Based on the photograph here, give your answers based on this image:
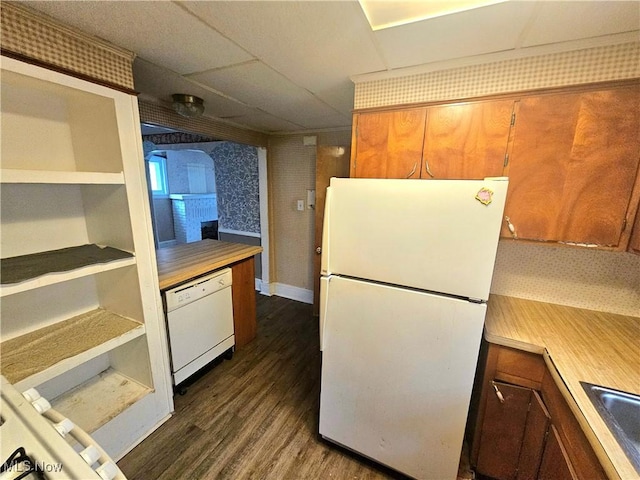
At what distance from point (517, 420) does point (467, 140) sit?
1.34 metres

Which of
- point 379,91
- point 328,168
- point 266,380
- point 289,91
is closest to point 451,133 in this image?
point 379,91

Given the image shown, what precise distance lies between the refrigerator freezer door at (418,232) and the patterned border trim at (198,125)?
1588mm

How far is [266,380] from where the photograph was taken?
6.96ft

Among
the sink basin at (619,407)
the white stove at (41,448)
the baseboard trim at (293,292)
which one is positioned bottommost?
the baseboard trim at (293,292)

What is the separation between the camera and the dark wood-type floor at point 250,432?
1.45m

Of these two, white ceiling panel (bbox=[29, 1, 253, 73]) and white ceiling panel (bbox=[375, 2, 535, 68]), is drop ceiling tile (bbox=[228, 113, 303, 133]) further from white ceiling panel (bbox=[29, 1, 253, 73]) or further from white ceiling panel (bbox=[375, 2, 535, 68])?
white ceiling panel (bbox=[375, 2, 535, 68])

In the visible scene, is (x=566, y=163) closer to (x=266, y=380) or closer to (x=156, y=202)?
(x=266, y=380)

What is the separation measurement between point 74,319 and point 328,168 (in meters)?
2.21

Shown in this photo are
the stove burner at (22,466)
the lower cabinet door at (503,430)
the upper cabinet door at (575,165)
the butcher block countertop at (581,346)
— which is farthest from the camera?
the lower cabinet door at (503,430)

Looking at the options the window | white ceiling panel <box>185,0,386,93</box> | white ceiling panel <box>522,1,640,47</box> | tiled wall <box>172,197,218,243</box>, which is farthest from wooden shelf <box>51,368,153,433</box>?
the window

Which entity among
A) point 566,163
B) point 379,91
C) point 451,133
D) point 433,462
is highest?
point 379,91

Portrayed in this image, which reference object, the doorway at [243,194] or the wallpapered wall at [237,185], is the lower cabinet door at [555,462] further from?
the wallpapered wall at [237,185]

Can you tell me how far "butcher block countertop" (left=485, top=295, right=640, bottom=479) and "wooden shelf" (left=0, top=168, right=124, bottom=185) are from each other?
1.94 m

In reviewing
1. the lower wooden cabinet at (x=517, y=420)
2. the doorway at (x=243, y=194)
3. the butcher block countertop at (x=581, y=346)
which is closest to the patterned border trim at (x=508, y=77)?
the butcher block countertop at (x=581, y=346)
